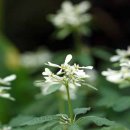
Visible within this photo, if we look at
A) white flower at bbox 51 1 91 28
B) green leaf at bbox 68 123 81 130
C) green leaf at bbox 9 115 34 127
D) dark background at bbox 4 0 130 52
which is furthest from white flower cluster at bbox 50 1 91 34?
green leaf at bbox 68 123 81 130

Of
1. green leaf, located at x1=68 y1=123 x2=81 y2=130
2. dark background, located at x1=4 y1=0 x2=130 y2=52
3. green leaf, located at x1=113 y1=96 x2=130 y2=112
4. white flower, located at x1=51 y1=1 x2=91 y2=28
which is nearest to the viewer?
green leaf, located at x1=68 y1=123 x2=81 y2=130

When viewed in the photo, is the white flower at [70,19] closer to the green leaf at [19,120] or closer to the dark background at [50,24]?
the dark background at [50,24]

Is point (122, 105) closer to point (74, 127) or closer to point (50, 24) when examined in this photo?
point (74, 127)

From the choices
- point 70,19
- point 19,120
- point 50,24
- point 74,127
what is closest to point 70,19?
point 70,19

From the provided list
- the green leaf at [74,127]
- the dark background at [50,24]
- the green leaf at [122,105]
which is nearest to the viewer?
the green leaf at [74,127]

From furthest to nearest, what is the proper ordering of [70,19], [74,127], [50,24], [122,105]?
[50,24], [70,19], [122,105], [74,127]

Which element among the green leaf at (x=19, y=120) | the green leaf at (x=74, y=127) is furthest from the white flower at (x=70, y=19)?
the green leaf at (x=74, y=127)

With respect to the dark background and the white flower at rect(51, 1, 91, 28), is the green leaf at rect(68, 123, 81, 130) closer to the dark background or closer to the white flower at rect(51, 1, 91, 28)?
the white flower at rect(51, 1, 91, 28)

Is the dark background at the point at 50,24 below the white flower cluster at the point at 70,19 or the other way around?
the other way around
